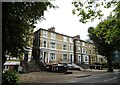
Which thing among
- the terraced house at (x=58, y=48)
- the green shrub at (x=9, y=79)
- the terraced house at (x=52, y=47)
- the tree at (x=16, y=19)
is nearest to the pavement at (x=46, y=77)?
the green shrub at (x=9, y=79)

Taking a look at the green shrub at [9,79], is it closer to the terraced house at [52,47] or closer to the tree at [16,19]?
the tree at [16,19]

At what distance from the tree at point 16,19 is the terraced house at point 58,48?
76.7ft

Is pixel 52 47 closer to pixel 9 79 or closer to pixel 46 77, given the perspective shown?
pixel 46 77

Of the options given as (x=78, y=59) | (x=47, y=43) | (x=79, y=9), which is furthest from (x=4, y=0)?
(x=78, y=59)

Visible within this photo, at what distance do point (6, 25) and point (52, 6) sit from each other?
138 inches

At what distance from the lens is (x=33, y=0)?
1330cm

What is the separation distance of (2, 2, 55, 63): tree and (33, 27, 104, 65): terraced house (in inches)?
920

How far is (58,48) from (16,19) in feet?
121

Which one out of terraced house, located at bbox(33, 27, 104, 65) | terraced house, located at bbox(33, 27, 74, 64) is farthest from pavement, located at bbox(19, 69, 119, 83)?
terraced house, located at bbox(33, 27, 74, 64)

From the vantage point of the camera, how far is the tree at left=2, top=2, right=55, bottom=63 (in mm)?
13016

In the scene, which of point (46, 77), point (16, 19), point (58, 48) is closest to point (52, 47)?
point (58, 48)

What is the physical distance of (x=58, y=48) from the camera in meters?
50.4

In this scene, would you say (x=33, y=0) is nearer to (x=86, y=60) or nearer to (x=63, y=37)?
(x=63, y=37)

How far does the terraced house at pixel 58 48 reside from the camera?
4516 cm
